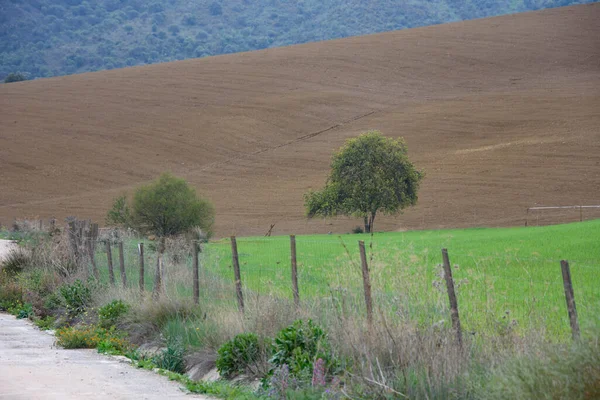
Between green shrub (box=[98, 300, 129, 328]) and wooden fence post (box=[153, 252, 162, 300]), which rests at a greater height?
wooden fence post (box=[153, 252, 162, 300])

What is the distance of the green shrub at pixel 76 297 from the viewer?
1838cm

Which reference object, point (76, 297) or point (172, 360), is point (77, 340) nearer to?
point (172, 360)

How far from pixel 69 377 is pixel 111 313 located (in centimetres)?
478

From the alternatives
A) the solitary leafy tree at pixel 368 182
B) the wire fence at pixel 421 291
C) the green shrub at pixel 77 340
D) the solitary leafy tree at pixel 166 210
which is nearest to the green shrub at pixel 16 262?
the wire fence at pixel 421 291

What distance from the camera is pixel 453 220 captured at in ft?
183

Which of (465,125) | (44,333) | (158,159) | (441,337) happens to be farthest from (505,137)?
(441,337)

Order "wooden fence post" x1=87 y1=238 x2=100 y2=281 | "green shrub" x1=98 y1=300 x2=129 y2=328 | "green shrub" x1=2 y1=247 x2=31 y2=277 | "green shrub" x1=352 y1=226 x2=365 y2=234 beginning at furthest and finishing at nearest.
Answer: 1. "green shrub" x1=352 y1=226 x2=365 y2=234
2. "green shrub" x1=2 y1=247 x2=31 y2=277
3. "wooden fence post" x1=87 y1=238 x2=100 y2=281
4. "green shrub" x1=98 y1=300 x2=129 y2=328

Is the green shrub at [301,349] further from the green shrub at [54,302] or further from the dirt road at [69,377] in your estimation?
the green shrub at [54,302]

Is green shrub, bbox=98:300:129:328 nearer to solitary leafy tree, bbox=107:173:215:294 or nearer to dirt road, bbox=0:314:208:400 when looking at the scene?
dirt road, bbox=0:314:208:400

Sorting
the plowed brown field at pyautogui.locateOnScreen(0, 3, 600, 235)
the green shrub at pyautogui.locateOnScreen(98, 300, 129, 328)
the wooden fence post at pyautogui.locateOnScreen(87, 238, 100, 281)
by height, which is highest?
the plowed brown field at pyautogui.locateOnScreen(0, 3, 600, 235)

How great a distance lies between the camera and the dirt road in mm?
10180

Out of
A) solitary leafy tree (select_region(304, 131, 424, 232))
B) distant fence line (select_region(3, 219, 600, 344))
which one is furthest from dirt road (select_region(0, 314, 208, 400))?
solitary leafy tree (select_region(304, 131, 424, 232))

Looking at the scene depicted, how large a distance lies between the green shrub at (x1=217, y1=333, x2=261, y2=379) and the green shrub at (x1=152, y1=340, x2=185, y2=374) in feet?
5.13

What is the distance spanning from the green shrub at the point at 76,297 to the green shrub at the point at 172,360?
596 cm
